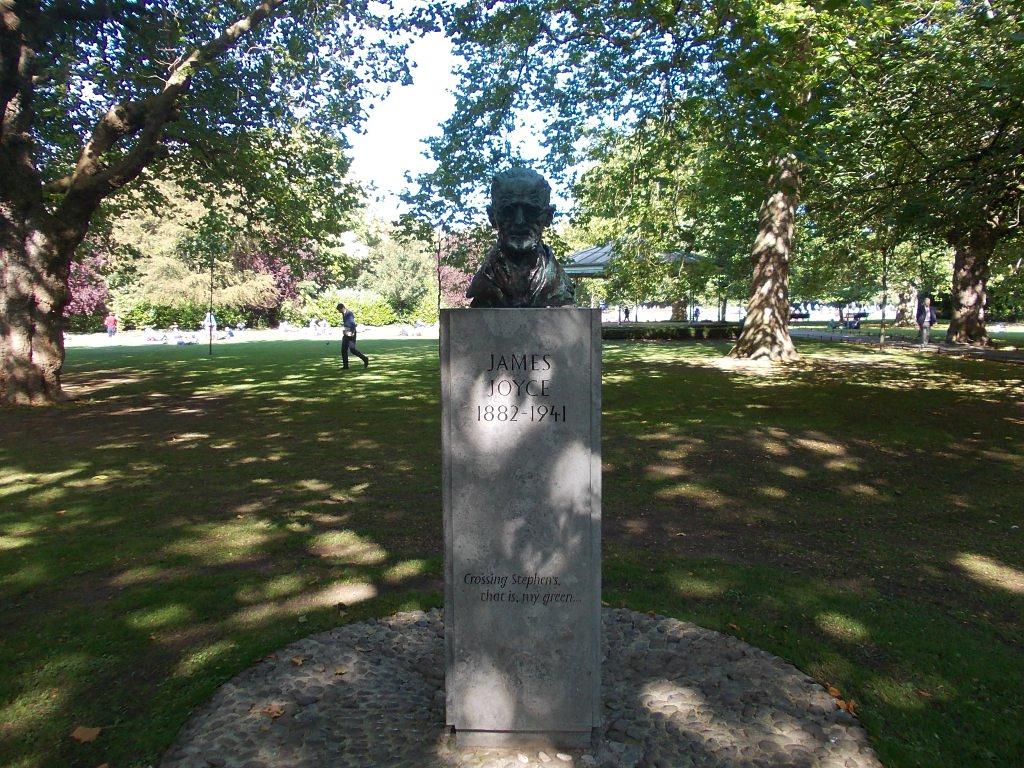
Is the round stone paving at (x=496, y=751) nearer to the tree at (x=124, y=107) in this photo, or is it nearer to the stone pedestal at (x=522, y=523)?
the stone pedestal at (x=522, y=523)

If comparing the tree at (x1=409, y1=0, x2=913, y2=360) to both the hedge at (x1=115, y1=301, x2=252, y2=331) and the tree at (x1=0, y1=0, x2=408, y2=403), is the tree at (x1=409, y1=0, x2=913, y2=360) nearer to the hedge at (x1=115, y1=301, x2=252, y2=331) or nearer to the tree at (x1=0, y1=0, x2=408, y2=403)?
the tree at (x1=0, y1=0, x2=408, y2=403)

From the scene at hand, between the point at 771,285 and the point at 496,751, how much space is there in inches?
793

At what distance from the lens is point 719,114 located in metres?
14.2

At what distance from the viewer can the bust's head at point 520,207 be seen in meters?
3.30

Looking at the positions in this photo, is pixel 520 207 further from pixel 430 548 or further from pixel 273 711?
pixel 430 548

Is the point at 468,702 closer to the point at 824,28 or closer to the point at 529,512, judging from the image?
the point at 529,512

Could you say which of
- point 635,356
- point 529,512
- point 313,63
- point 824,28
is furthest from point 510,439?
point 635,356

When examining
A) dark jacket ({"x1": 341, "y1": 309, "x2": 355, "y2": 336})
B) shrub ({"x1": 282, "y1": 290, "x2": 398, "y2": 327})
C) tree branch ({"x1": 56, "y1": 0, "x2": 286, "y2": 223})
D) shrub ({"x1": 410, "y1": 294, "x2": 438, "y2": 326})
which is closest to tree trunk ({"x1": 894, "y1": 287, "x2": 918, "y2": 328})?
shrub ({"x1": 410, "y1": 294, "x2": 438, "y2": 326})

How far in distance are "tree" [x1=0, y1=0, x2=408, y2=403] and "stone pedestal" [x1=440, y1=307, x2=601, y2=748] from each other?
12351 mm

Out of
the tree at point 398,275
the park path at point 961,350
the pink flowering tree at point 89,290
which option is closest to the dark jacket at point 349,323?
the park path at point 961,350

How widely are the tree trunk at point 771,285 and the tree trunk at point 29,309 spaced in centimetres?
1842

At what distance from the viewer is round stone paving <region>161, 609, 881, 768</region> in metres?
3.12

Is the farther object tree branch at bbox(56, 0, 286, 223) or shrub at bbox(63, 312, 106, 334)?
shrub at bbox(63, 312, 106, 334)

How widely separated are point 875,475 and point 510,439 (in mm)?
6756
